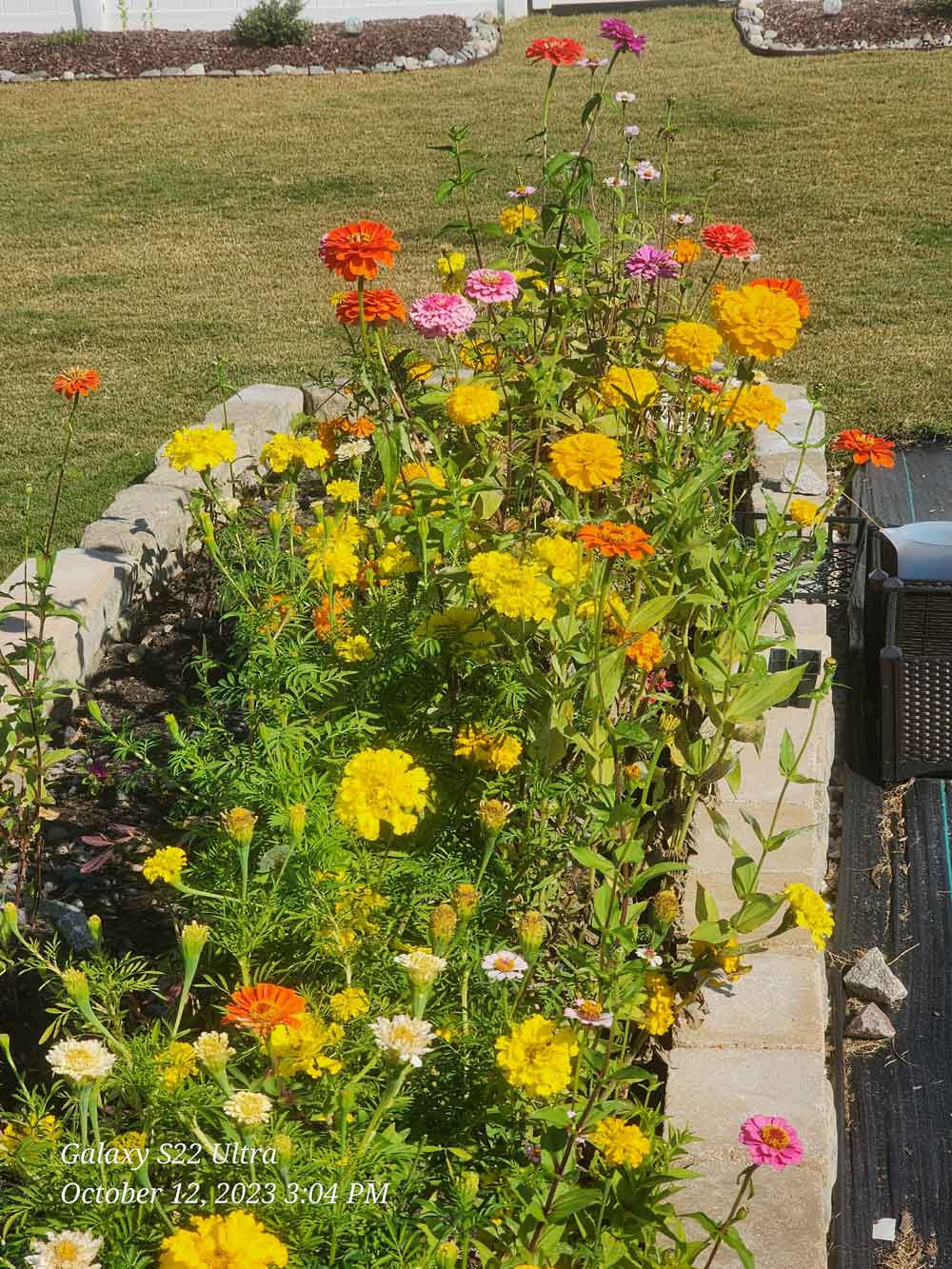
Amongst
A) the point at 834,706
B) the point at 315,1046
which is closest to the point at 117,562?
the point at 834,706

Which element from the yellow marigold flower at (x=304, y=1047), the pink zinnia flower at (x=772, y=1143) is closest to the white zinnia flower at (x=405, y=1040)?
the yellow marigold flower at (x=304, y=1047)

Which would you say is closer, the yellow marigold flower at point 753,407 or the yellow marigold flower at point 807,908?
the yellow marigold flower at point 807,908

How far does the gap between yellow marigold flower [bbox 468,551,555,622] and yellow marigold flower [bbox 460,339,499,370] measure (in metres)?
1.23

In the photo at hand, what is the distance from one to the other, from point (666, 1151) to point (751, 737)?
957mm

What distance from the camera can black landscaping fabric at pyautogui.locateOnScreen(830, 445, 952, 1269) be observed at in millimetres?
2169

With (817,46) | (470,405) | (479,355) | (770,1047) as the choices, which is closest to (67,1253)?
(770,1047)

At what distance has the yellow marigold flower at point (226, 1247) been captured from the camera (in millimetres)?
1199

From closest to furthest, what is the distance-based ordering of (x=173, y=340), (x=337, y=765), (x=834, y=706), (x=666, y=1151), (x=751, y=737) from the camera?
(x=666, y=1151), (x=337, y=765), (x=751, y=737), (x=834, y=706), (x=173, y=340)

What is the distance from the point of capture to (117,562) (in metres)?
3.54

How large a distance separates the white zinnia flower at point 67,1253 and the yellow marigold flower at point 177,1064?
0.27 metres

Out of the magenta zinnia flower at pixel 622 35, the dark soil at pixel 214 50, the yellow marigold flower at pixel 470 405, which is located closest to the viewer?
the yellow marigold flower at pixel 470 405

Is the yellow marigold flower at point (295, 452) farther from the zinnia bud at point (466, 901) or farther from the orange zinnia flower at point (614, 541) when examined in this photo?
the zinnia bud at point (466, 901)

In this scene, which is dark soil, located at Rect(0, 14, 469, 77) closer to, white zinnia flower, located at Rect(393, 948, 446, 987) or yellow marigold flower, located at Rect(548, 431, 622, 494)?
yellow marigold flower, located at Rect(548, 431, 622, 494)

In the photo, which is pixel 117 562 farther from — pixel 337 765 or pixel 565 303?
pixel 337 765
